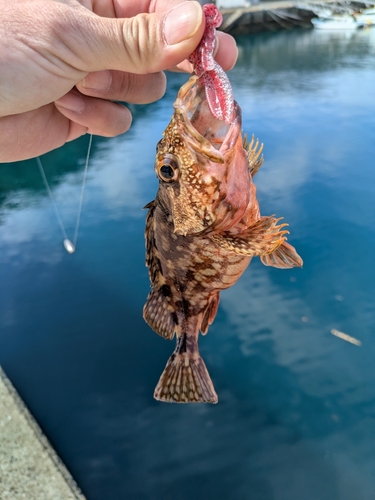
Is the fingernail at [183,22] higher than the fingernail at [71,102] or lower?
higher

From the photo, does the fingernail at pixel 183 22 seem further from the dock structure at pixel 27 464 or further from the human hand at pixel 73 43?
the dock structure at pixel 27 464

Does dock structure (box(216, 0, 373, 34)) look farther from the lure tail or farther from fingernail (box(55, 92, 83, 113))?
the lure tail

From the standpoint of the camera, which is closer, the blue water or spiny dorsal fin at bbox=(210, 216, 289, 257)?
spiny dorsal fin at bbox=(210, 216, 289, 257)

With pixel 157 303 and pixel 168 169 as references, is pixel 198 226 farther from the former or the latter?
pixel 157 303

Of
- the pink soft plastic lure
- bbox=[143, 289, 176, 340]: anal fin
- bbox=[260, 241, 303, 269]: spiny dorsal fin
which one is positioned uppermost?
the pink soft plastic lure

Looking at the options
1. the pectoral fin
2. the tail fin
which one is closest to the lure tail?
the tail fin

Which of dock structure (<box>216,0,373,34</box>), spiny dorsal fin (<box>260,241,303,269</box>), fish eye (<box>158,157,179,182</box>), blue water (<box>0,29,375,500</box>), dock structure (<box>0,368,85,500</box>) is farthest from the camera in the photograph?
dock structure (<box>216,0,373,34</box>)

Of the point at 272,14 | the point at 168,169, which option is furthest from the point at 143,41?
the point at 272,14

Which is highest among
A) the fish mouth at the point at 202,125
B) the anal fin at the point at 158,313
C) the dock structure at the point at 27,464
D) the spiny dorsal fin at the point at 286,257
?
the fish mouth at the point at 202,125

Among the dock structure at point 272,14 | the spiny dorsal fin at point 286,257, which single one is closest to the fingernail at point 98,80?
the spiny dorsal fin at point 286,257
